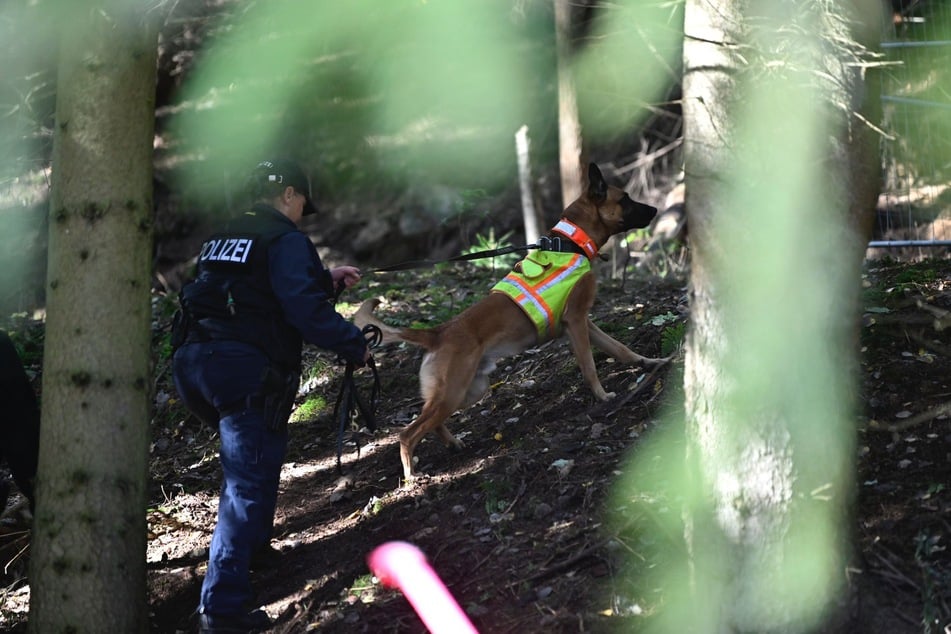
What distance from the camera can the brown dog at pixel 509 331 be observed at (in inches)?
215

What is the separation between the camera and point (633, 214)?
625 cm

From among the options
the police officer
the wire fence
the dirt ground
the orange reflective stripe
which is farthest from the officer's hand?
the wire fence

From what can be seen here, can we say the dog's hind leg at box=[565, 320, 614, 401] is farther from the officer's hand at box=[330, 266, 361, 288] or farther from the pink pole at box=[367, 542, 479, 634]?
the pink pole at box=[367, 542, 479, 634]

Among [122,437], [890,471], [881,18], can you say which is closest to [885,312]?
[890,471]

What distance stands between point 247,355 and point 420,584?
138 cm

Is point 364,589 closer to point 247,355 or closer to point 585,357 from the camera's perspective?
point 247,355

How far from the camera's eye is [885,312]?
5258 millimetres

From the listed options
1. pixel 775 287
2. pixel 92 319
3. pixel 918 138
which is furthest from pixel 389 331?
pixel 918 138

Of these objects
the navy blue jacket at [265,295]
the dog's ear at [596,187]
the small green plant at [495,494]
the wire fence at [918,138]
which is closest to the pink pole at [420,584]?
the small green plant at [495,494]

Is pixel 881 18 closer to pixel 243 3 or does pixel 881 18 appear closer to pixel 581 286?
pixel 581 286

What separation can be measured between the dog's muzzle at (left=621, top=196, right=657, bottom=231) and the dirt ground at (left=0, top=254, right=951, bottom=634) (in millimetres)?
727

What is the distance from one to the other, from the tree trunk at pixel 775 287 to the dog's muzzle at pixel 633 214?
3.03m

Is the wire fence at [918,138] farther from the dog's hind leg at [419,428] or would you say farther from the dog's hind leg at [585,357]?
the dog's hind leg at [419,428]

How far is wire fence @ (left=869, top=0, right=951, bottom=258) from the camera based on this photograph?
28.4 feet
